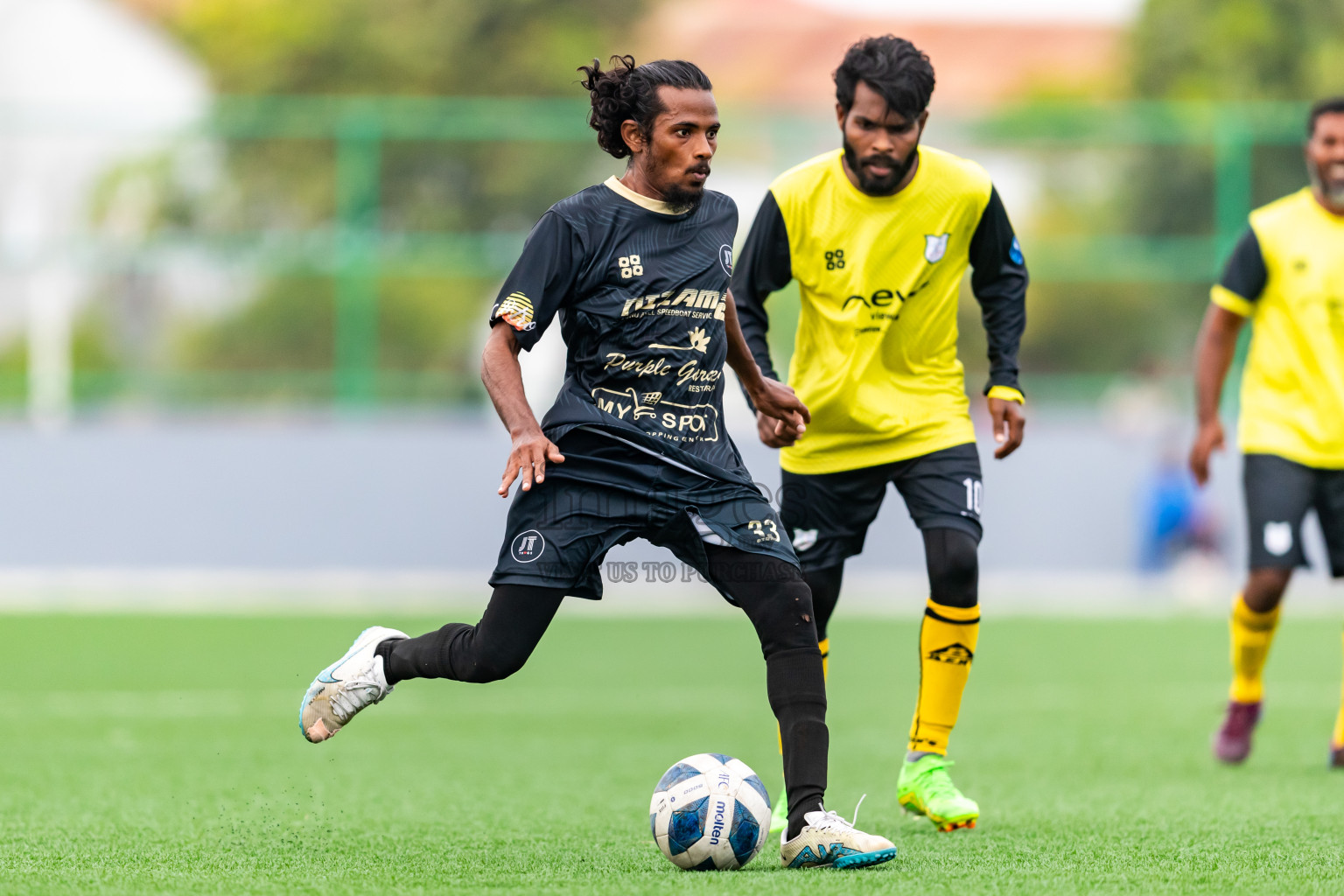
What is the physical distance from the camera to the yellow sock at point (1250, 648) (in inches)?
283

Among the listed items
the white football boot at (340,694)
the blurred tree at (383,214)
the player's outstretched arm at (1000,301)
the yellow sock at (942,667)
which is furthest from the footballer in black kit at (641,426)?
the blurred tree at (383,214)

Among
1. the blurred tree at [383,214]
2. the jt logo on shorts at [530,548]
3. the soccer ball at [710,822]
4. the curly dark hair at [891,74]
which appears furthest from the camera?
the blurred tree at [383,214]

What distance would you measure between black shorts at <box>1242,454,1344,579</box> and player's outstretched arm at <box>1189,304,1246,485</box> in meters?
0.20

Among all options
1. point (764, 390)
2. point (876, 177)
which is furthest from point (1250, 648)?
point (764, 390)

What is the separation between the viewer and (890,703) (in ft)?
32.9

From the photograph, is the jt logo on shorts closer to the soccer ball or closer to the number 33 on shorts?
the number 33 on shorts

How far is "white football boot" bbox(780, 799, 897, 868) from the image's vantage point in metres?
4.61

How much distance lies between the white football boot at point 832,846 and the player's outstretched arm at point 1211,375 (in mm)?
3178

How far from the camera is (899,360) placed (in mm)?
5898

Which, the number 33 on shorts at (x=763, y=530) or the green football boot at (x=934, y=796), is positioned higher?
the number 33 on shorts at (x=763, y=530)

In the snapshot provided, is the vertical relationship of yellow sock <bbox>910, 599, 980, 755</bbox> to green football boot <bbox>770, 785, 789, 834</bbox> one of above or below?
Answer: above

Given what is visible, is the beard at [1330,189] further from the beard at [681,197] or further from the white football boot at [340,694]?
the white football boot at [340,694]

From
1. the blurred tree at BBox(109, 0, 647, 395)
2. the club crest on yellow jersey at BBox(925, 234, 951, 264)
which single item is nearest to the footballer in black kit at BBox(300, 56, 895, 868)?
the club crest on yellow jersey at BBox(925, 234, 951, 264)

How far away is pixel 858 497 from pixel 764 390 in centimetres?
81
